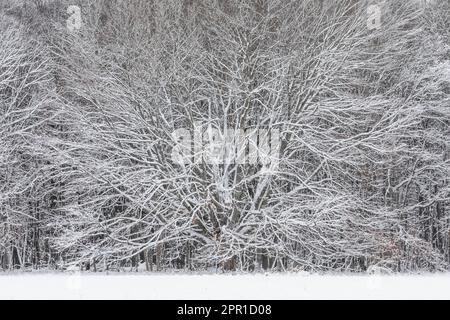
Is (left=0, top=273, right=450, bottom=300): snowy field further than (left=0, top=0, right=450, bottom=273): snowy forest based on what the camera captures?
No

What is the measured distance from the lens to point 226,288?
12.8 m

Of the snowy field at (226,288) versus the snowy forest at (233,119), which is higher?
the snowy forest at (233,119)

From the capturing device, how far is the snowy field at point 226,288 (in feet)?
39.1

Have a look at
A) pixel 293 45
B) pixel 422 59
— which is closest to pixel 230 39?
pixel 293 45

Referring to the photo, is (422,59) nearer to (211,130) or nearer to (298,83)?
(298,83)

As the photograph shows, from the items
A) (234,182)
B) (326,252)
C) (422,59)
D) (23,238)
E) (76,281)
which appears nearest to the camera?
(76,281)

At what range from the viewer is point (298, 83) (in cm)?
1855

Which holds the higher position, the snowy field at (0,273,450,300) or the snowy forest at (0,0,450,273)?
the snowy forest at (0,0,450,273)

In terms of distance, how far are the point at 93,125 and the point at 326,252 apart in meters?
7.68

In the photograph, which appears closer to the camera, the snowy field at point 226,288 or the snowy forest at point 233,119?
the snowy field at point 226,288

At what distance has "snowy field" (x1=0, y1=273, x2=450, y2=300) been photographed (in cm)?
1191

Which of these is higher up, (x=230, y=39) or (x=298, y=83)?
(x=230, y=39)

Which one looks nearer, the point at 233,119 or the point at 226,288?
the point at 226,288

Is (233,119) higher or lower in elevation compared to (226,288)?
higher
